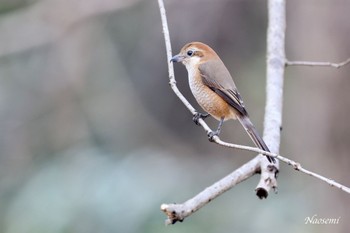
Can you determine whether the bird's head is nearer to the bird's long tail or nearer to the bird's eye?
the bird's eye

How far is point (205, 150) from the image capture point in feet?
26.8

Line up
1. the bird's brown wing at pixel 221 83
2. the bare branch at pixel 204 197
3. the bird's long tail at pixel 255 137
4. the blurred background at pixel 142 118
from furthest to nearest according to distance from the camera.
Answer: the blurred background at pixel 142 118 → the bird's brown wing at pixel 221 83 → the bird's long tail at pixel 255 137 → the bare branch at pixel 204 197

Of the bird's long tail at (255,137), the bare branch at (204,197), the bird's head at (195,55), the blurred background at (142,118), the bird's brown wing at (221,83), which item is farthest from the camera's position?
the blurred background at (142,118)

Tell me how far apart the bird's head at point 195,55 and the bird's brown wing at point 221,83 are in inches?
1.4

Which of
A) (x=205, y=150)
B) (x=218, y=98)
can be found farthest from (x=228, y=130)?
(x=218, y=98)

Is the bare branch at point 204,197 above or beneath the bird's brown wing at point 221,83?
beneath

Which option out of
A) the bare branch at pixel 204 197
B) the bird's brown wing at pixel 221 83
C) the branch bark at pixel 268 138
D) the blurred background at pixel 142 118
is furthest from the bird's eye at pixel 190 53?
the blurred background at pixel 142 118

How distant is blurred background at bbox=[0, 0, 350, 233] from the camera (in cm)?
571

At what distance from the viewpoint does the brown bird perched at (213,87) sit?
336 centimetres

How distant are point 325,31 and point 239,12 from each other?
1900 mm


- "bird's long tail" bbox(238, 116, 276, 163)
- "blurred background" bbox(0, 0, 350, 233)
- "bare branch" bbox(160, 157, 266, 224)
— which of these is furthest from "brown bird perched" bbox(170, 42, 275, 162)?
"blurred background" bbox(0, 0, 350, 233)

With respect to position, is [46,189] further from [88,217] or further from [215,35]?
[215,35]

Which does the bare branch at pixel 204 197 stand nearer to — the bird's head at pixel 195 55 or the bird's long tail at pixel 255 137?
the bird's long tail at pixel 255 137

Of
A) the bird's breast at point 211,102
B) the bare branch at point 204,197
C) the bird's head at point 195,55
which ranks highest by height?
the bird's head at point 195,55
